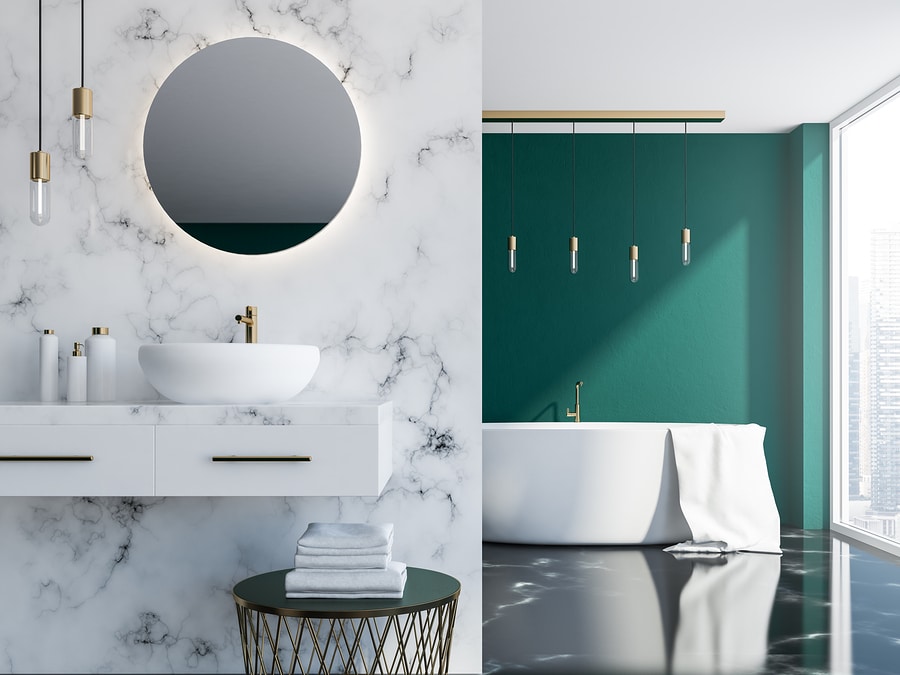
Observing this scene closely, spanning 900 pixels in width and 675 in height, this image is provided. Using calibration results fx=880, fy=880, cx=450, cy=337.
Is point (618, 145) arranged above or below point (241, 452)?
above

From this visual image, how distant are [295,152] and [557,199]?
3215mm

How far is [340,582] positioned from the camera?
6.64ft

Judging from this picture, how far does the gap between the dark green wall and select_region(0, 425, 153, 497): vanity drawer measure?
3542 mm

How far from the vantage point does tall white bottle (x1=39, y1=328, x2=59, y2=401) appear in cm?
226

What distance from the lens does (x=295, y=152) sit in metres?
2.40

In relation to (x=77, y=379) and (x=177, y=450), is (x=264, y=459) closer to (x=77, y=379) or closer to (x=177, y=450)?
(x=177, y=450)

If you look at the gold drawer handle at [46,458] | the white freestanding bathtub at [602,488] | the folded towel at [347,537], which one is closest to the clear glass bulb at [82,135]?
the gold drawer handle at [46,458]

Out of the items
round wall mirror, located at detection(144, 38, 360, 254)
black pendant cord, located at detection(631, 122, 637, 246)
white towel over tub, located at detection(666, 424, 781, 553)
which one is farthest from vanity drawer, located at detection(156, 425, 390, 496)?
black pendant cord, located at detection(631, 122, 637, 246)

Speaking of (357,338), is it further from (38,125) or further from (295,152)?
(38,125)

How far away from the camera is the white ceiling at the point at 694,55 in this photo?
3.57 m

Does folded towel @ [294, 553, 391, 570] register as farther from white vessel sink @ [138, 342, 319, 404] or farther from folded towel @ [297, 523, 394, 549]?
white vessel sink @ [138, 342, 319, 404]

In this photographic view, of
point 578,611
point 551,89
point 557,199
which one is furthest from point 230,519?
point 557,199

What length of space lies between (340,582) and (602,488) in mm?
2596

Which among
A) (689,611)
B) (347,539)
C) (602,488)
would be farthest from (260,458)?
(602,488)
